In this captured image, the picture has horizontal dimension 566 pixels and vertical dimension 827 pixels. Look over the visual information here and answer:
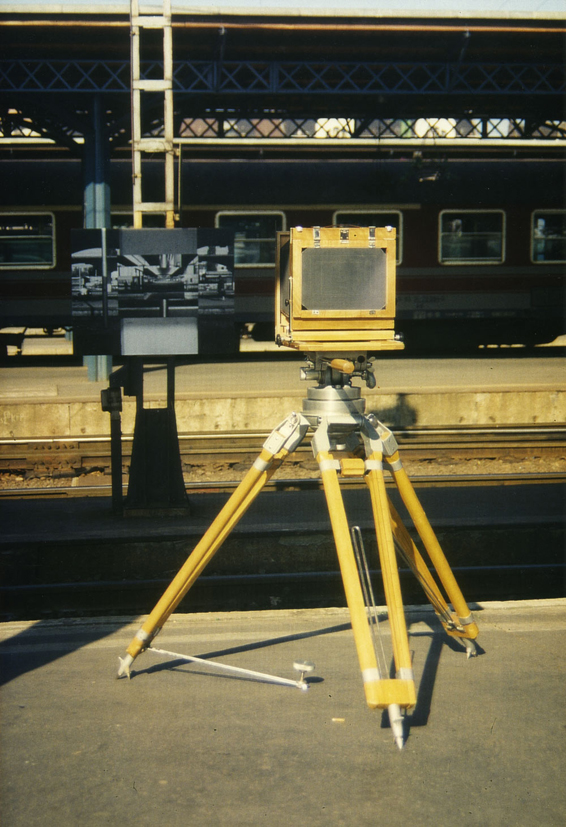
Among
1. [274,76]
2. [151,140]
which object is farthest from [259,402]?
[274,76]

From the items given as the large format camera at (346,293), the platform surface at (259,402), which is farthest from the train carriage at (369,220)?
the large format camera at (346,293)

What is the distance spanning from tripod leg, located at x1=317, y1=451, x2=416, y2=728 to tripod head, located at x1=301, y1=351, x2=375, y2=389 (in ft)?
0.97

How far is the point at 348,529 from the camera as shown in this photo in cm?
279

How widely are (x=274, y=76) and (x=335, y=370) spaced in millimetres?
12143

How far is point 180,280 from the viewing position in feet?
15.4

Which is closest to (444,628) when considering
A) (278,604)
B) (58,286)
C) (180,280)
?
(278,604)

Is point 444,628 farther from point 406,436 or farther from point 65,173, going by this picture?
point 65,173

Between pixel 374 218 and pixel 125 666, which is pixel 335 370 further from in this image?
pixel 374 218

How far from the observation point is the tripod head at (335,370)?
2.93m

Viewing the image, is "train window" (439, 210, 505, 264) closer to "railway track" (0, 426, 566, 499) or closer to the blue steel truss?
the blue steel truss

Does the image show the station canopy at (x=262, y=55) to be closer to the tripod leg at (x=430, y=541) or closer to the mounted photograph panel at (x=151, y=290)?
the mounted photograph panel at (x=151, y=290)

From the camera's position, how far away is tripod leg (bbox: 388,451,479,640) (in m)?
3.05

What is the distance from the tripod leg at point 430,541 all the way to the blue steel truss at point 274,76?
11.3 m

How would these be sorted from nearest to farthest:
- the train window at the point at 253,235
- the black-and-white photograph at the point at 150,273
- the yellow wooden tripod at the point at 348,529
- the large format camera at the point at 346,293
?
the yellow wooden tripod at the point at 348,529 < the large format camera at the point at 346,293 < the black-and-white photograph at the point at 150,273 < the train window at the point at 253,235
